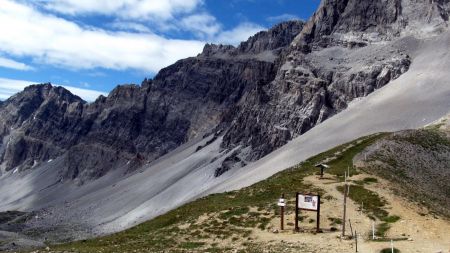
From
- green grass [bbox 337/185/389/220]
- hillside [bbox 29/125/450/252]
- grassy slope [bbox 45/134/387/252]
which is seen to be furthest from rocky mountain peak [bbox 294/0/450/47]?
green grass [bbox 337/185/389/220]

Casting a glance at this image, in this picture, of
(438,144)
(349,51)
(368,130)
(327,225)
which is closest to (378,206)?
(327,225)

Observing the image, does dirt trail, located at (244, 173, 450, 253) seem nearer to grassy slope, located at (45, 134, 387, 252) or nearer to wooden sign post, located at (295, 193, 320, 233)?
wooden sign post, located at (295, 193, 320, 233)

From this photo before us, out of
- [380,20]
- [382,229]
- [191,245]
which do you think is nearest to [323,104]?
[380,20]

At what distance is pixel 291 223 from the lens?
135 ft

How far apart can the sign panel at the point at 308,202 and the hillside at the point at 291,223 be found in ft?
5.14

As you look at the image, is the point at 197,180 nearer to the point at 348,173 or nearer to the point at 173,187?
the point at 173,187

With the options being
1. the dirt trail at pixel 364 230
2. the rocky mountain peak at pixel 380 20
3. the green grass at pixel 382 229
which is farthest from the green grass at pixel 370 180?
the rocky mountain peak at pixel 380 20

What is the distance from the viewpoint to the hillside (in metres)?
34.8

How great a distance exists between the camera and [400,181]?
53.8 meters

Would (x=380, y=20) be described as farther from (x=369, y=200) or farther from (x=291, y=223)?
(x=291, y=223)

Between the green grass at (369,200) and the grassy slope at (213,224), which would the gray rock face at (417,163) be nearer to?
the green grass at (369,200)

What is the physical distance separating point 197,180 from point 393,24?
88264 millimetres

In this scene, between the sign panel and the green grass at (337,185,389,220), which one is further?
the green grass at (337,185,389,220)

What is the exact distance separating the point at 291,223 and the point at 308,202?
2283 millimetres
